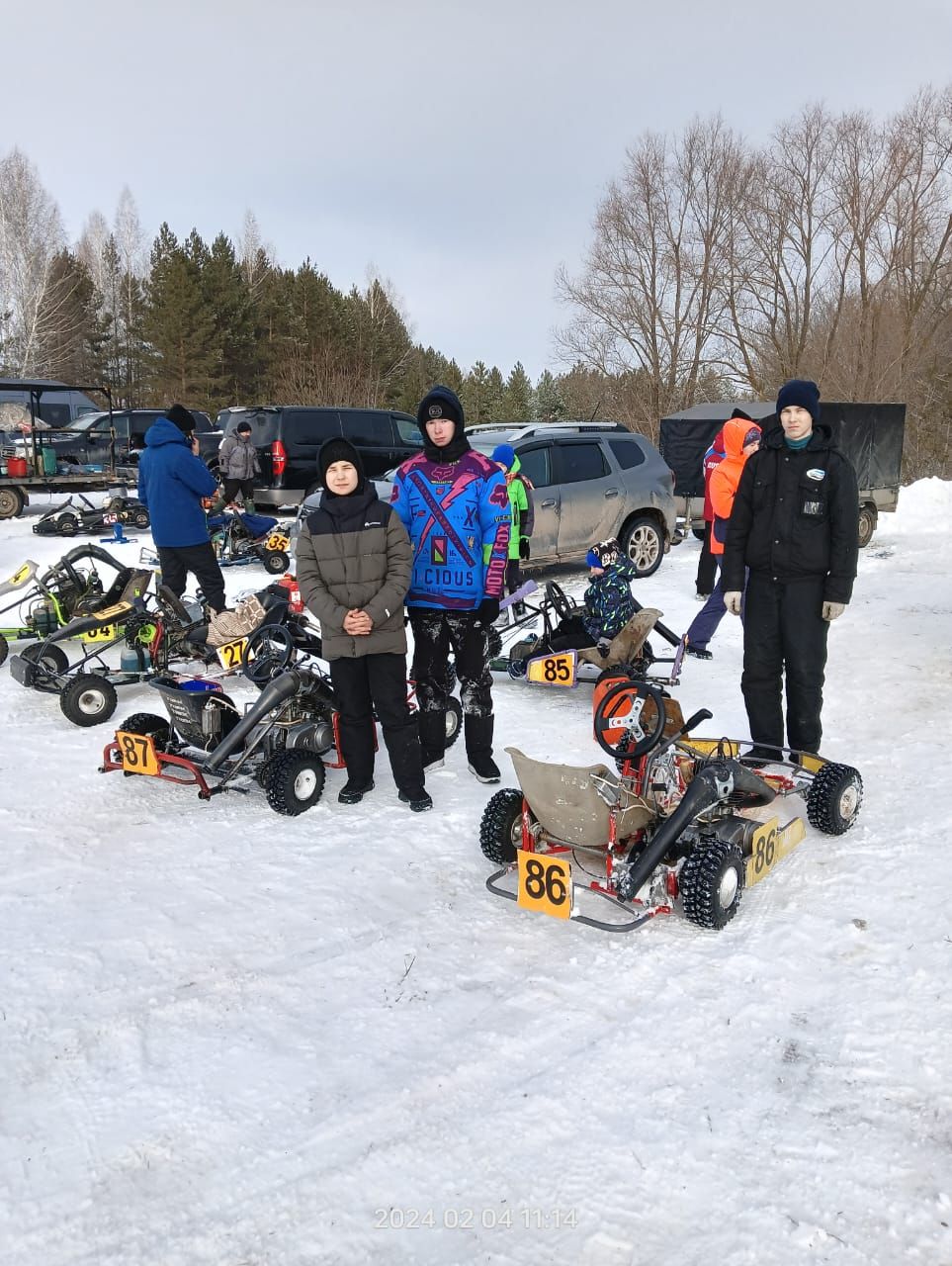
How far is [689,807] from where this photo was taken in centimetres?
346

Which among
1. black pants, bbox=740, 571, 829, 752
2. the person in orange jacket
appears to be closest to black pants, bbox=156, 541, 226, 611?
the person in orange jacket

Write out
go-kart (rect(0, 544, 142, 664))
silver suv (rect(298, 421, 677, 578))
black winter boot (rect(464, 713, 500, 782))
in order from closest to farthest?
black winter boot (rect(464, 713, 500, 782)), go-kart (rect(0, 544, 142, 664)), silver suv (rect(298, 421, 677, 578))

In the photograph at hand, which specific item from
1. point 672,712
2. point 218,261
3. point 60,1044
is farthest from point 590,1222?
point 218,261

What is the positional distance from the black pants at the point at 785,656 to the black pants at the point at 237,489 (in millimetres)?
10138

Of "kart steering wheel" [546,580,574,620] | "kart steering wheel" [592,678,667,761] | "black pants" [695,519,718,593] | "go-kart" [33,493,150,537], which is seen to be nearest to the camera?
"kart steering wheel" [592,678,667,761]

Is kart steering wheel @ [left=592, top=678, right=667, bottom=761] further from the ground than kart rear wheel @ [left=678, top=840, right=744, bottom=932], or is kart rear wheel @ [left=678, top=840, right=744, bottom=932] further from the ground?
kart steering wheel @ [left=592, top=678, right=667, bottom=761]

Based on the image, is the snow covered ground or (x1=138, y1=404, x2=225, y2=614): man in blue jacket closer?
the snow covered ground

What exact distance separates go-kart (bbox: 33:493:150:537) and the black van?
2.01 meters

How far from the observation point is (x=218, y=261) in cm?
3897

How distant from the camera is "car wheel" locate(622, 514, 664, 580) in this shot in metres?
11.2

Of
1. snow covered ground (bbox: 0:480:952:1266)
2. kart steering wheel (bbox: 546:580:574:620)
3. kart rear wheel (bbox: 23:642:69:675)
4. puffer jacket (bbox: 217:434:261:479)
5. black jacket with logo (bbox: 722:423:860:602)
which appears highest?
puffer jacket (bbox: 217:434:261:479)

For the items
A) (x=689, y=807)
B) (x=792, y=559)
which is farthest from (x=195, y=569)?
(x=689, y=807)

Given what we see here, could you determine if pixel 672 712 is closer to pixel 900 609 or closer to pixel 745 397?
pixel 900 609

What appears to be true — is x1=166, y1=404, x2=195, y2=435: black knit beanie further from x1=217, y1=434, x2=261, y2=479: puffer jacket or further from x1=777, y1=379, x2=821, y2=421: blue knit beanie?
x1=217, y1=434, x2=261, y2=479: puffer jacket
